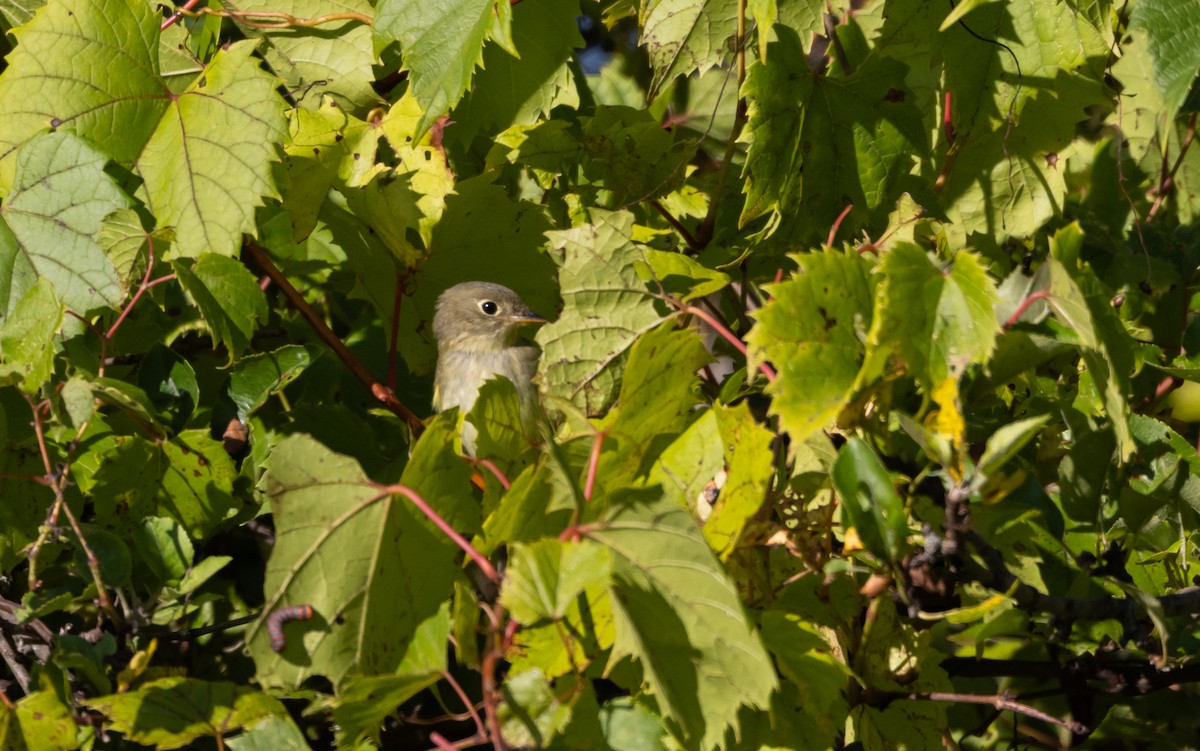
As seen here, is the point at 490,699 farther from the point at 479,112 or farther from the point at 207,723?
the point at 479,112

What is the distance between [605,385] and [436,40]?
87 cm

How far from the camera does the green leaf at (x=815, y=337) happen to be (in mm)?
1877

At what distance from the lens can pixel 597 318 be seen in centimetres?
259

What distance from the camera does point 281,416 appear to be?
10.3 ft

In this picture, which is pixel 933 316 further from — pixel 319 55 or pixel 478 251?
pixel 319 55

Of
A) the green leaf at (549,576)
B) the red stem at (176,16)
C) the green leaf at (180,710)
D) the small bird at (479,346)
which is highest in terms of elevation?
the red stem at (176,16)

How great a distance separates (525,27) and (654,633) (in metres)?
1.98

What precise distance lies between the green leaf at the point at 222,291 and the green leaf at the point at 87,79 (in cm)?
43

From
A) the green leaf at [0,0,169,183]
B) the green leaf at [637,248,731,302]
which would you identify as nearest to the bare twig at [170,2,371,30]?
the green leaf at [0,0,169,183]

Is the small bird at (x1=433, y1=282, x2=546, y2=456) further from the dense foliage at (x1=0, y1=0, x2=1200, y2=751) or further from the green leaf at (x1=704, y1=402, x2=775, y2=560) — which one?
the green leaf at (x1=704, y1=402, x2=775, y2=560)

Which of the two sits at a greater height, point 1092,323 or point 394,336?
point 1092,323

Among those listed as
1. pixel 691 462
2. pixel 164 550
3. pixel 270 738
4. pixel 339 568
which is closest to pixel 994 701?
pixel 691 462

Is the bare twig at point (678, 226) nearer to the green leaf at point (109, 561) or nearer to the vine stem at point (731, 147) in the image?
the vine stem at point (731, 147)

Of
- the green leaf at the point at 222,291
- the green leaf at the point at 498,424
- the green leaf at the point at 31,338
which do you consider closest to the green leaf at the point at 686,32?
the green leaf at the point at 498,424
